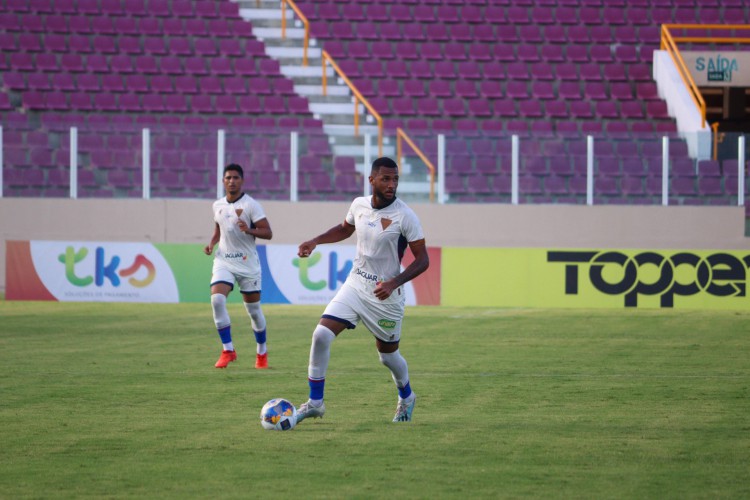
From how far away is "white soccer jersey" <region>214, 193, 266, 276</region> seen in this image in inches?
514

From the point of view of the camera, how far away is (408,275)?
8.40 m

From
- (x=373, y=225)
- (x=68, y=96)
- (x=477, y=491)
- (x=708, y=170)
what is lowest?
(x=477, y=491)

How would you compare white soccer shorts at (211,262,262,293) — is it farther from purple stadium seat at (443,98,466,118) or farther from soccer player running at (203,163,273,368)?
purple stadium seat at (443,98,466,118)

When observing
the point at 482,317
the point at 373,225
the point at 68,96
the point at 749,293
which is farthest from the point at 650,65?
the point at 373,225

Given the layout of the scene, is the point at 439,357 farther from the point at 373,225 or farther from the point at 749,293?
the point at 749,293

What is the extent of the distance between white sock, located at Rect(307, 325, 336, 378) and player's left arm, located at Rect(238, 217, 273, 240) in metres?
4.23

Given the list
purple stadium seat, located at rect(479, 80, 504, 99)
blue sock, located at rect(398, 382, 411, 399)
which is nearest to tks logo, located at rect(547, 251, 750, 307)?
purple stadium seat, located at rect(479, 80, 504, 99)

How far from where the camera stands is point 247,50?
29.7m

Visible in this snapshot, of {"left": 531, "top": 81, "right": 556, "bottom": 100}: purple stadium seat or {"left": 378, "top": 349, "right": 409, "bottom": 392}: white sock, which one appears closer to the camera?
{"left": 378, "top": 349, "right": 409, "bottom": 392}: white sock

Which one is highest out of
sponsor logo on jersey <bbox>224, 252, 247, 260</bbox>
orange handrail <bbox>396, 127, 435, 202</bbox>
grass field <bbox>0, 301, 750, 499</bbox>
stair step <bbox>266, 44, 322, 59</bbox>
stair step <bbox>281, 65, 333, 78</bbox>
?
stair step <bbox>266, 44, 322, 59</bbox>

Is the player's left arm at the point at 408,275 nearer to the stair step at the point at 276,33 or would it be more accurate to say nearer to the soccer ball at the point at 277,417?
the soccer ball at the point at 277,417

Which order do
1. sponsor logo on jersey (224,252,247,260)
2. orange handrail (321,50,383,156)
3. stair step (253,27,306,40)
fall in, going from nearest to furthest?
sponsor logo on jersey (224,252,247,260), orange handrail (321,50,383,156), stair step (253,27,306,40)

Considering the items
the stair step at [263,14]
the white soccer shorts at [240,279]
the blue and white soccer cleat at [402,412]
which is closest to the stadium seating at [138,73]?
the stair step at [263,14]

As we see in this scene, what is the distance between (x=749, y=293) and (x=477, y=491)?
1734 centimetres
